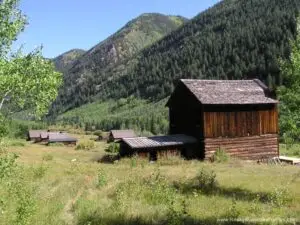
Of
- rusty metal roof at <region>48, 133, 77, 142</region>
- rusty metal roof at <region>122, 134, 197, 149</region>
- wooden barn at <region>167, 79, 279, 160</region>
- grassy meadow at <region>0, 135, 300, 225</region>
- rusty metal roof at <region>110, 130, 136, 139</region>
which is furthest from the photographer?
rusty metal roof at <region>110, 130, 136, 139</region>

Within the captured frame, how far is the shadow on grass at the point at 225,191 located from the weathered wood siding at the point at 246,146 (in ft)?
62.1

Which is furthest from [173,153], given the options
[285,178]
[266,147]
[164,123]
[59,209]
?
[164,123]

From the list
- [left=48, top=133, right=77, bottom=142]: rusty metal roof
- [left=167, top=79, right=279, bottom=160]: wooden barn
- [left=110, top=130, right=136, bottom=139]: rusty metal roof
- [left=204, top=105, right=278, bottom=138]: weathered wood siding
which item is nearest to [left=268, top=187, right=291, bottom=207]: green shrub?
[left=167, top=79, right=279, bottom=160]: wooden barn

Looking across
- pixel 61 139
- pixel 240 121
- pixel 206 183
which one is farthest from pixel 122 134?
pixel 206 183

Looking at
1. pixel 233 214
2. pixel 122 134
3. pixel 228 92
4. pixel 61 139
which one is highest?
pixel 228 92

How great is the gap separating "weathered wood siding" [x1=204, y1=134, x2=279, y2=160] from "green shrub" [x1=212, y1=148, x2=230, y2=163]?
0.49m

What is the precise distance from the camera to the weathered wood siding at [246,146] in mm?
41781

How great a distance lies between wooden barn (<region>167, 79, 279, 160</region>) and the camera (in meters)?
41.6

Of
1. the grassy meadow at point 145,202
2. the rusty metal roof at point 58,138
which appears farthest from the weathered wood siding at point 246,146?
the rusty metal roof at point 58,138

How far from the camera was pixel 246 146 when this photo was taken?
141ft

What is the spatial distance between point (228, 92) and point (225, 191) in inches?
930

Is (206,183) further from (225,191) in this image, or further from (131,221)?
(131,221)

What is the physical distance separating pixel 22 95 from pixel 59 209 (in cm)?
433

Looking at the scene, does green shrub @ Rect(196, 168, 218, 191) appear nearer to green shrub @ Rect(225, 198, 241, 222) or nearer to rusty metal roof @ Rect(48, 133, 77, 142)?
green shrub @ Rect(225, 198, 241, 222)
